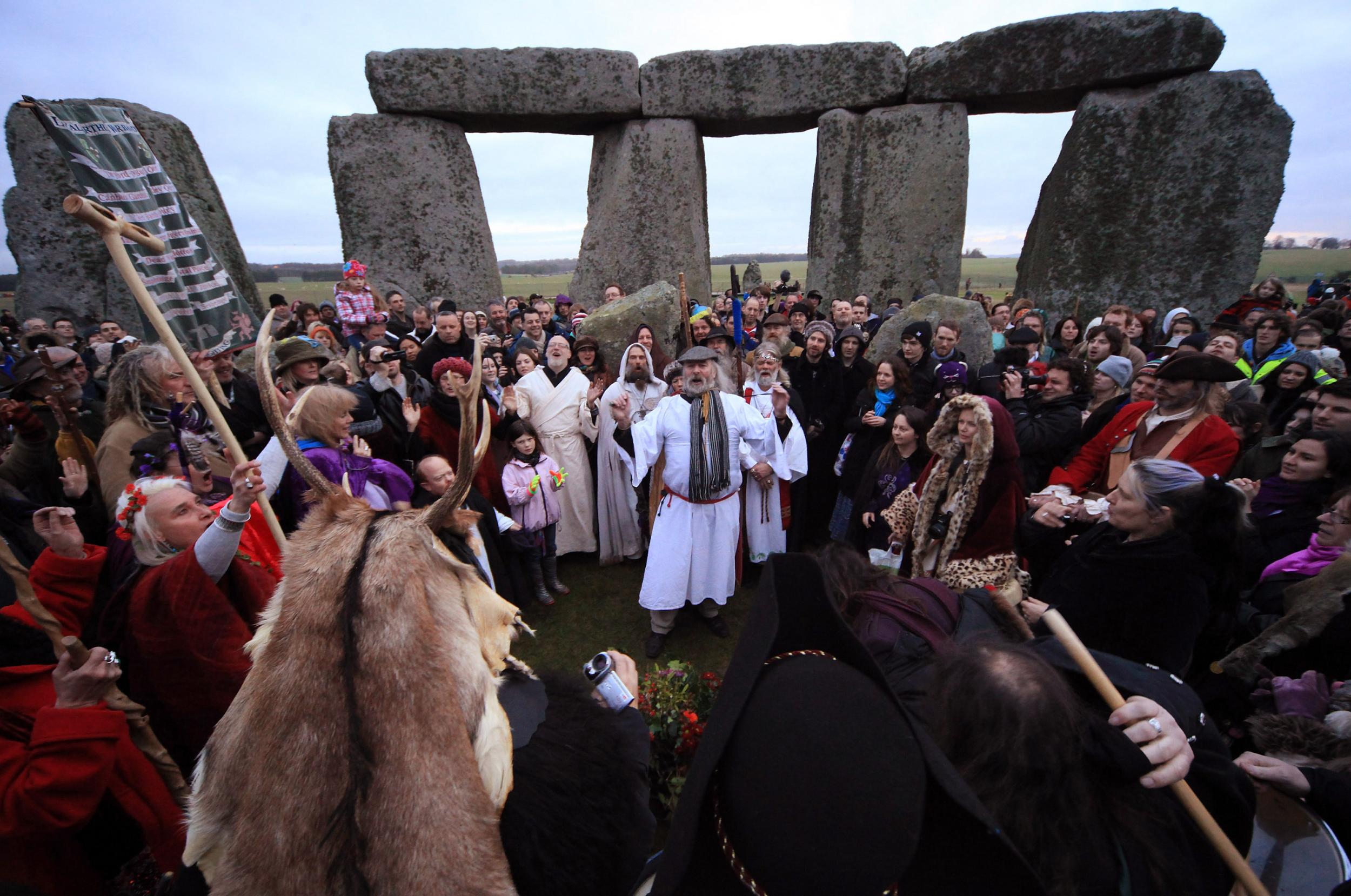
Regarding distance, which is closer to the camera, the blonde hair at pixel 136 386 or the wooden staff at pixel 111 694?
the wooden staff at pixel 111 694

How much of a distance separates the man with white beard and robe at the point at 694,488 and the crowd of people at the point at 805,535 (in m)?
0.02

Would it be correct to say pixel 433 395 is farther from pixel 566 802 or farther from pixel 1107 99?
pixel 1107 99

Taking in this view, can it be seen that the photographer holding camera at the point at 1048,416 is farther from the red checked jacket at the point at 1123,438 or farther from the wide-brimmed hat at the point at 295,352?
the wide-brimmed hat at the point at 295,352

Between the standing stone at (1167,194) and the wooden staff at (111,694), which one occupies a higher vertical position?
the standing stone at (1167,194)

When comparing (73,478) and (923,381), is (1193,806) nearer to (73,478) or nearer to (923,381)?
(923,381)

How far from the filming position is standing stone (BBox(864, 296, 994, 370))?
6.11 metres

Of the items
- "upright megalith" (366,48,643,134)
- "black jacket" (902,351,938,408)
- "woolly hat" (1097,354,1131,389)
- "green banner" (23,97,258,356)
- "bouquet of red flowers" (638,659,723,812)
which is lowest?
"bouquet of red flowers" (638,659,723,812)

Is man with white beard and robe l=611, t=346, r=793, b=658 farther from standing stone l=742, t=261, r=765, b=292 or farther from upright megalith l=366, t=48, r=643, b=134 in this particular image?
standing stone l=742, t=261, r=765, b=292

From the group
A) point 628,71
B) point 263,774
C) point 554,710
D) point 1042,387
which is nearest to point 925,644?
point 554,710

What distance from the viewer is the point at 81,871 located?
5.42ft

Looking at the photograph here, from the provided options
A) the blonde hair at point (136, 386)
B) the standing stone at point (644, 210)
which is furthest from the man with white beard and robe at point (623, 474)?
the standing stone at point (644, 210)

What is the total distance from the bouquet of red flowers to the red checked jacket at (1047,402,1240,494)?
2.50 m

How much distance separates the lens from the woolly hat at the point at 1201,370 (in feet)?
8.98

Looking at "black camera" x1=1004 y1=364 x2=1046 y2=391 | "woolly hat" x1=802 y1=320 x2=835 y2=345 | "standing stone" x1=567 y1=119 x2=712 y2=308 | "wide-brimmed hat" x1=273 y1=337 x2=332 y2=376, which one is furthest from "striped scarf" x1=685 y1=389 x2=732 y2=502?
"standing stone" x1=567 y1=119 x2=712 y2=308
